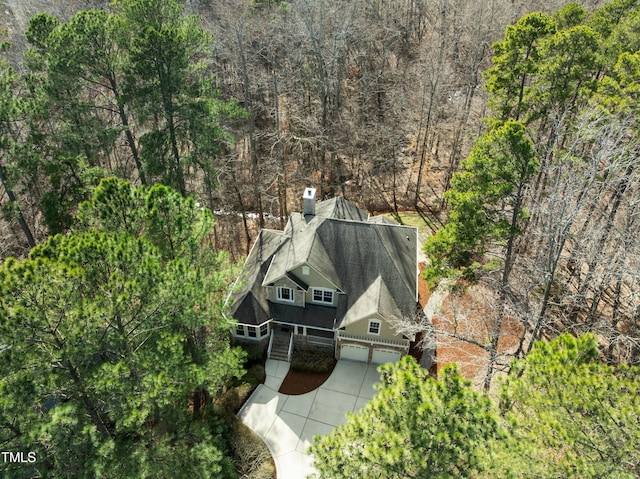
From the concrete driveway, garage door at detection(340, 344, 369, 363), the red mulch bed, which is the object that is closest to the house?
garage door at detection(340, 344, 369, 363)

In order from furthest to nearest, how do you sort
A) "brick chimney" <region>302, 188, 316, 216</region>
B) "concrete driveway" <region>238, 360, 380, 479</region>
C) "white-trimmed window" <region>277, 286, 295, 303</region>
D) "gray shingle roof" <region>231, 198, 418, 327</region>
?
"brick chimney" <region>302, 188, 316, 216</region> < "white-trimmed window" <region>277, 286, 295, 303</region> < "gray shingle roof" <region>231, 198, 418, 327</region> < "concrete driveway" <region>238, 360, 380, 479</region>

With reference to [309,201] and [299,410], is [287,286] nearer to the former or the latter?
[309,201]

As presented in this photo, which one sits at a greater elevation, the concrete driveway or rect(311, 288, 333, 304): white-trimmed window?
rect(311, 288, 333, 304): white-trimmed window

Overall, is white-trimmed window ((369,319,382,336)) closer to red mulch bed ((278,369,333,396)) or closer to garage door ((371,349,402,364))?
garage door ((371,349,402,364))

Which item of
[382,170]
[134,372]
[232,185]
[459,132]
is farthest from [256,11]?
[134,372]

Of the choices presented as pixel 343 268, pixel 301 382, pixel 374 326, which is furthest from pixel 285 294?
pixel 374 326

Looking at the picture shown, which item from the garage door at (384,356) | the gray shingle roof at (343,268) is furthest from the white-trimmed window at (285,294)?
the garage door at (384,356)
